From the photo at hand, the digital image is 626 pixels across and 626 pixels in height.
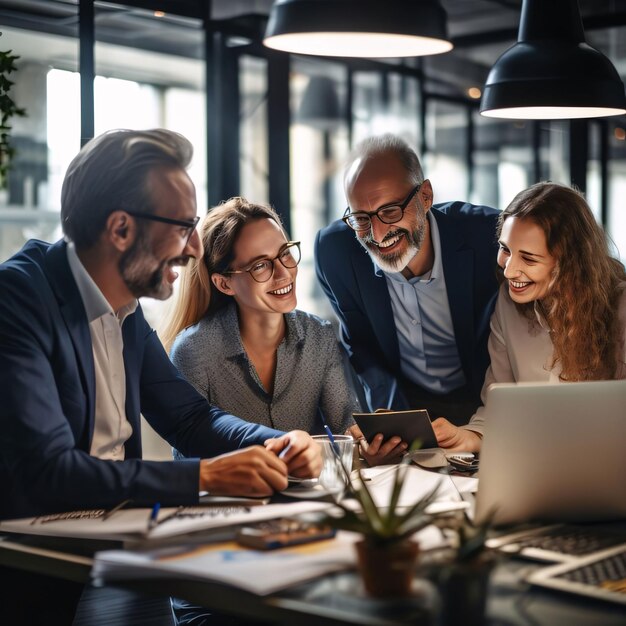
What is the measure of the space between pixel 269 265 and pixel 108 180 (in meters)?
0.81

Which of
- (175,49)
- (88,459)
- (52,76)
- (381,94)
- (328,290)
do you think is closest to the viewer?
(88,459)

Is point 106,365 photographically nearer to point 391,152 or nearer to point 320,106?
point 391,152

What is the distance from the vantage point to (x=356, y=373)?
3529mm

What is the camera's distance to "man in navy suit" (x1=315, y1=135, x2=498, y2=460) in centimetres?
312

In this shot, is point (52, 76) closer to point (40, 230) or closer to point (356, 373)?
point (40, 230)

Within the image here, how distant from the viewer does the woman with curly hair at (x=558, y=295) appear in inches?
107

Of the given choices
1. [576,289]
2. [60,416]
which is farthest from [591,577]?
[576,289]

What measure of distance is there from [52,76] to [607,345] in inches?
134

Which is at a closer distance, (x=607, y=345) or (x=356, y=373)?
(x=607, y=345)

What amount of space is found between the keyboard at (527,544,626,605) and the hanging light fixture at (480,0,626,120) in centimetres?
140

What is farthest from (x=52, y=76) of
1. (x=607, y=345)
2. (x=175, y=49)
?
(x=607, y=345)

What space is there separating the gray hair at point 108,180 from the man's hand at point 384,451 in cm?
77

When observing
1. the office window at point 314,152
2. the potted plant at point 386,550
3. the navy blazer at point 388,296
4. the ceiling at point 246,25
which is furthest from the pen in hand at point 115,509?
the office window at point 314,152

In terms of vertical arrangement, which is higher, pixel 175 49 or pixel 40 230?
pixel 175 49
